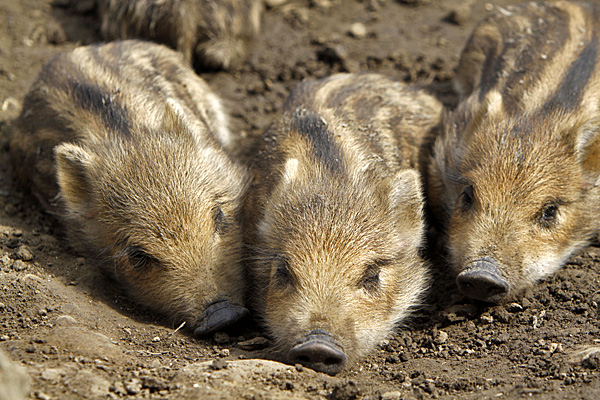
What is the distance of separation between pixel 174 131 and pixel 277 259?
134cm

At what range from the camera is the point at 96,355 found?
3.60 m

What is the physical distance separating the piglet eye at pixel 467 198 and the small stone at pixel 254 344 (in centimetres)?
166

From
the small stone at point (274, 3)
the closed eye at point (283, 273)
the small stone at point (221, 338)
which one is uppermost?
the small stone at point (274, 3)

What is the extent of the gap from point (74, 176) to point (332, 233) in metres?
1.93

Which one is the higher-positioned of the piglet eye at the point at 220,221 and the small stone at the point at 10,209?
the piglet eye at the point at 220,221

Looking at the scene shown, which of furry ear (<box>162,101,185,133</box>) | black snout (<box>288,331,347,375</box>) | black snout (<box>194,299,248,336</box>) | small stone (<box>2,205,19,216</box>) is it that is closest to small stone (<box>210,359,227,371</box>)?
black snout (<box>288,331,347,375</box>)

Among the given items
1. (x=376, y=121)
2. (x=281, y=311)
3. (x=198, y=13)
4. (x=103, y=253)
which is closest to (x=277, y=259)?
(x=281, y=311)

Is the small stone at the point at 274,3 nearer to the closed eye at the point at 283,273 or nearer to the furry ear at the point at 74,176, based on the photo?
the furry ear at the point at 74,176

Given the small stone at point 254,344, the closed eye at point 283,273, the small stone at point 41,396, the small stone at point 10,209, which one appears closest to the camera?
A: the small stone at point 41,396

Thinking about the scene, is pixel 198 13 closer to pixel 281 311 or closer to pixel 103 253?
pixel 103 253

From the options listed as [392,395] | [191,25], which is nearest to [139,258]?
[392,395]

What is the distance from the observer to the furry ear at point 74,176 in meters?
4.82

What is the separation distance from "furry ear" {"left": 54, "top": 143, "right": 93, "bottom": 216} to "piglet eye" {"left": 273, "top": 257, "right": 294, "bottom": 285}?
152 centimetres

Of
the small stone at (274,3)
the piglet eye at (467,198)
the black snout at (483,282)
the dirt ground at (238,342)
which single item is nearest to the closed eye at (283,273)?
the dirt ground at (238,342)
